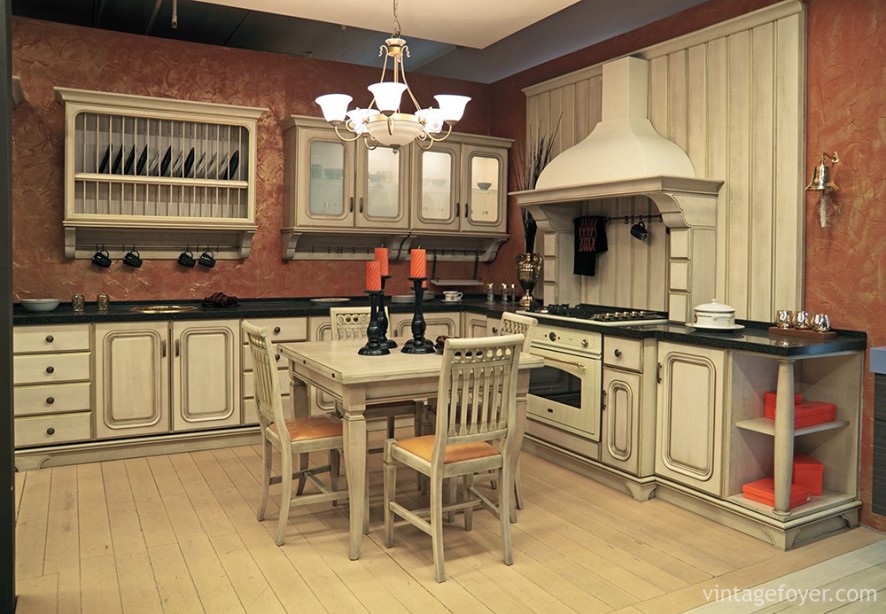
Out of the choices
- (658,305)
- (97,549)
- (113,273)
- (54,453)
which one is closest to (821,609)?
(658,305)

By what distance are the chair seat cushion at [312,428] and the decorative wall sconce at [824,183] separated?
257 cm

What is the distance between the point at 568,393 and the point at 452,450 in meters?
1.45

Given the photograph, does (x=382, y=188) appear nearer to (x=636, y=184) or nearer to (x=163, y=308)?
(x=163, y=308)

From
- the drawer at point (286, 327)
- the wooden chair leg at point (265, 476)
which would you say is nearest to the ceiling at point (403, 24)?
the drawer at point (286, 327)

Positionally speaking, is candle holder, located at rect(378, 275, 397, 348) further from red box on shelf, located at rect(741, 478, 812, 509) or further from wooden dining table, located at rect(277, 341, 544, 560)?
red box on shelf, located at rect(741, 478, 812, 509)

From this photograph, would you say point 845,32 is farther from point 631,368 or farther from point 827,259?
point 631,368

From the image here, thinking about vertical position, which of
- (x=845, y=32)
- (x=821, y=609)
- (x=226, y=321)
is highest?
(x=845, y=32)

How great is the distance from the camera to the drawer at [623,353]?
12.5 ft

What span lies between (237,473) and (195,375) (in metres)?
0.81

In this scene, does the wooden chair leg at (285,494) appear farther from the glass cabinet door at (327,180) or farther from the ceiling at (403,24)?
the ceiling at (403,24)

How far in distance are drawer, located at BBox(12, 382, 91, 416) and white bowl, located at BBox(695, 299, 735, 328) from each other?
11.9 feet

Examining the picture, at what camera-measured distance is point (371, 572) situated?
2938 mm

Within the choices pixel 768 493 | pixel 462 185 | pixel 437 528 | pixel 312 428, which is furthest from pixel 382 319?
pixel 462 185

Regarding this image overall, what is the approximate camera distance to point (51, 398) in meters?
4.29
